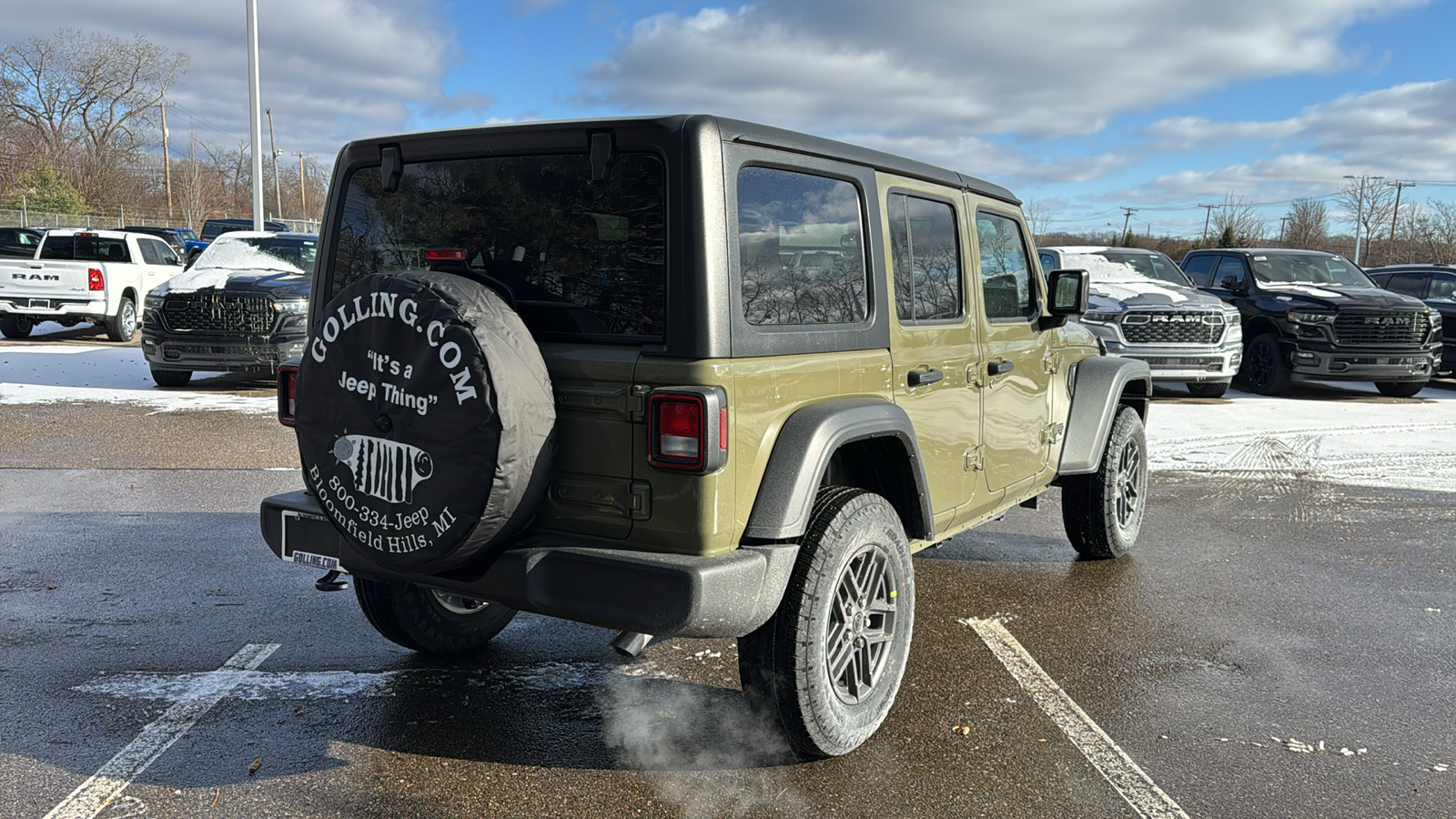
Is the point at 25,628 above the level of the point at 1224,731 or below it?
above

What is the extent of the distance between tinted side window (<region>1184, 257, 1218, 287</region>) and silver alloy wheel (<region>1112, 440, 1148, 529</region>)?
33.1 feet

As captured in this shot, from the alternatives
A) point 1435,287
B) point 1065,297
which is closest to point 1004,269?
point 1065,297

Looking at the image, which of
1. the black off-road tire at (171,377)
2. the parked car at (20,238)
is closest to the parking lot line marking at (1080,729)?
the black off-road tire at (171,377)

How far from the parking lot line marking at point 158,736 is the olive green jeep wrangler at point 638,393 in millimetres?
633

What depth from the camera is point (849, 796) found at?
10.5 ft

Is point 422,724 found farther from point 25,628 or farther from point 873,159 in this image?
point 873,159

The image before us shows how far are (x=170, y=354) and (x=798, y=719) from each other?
396 inches

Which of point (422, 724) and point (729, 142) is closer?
point (729, 142)

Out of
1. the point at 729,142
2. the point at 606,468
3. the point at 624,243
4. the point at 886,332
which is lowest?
the point at 606,468

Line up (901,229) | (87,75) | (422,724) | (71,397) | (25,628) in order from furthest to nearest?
(87,75), (71,397), (25,628), (901,229), (422,724)

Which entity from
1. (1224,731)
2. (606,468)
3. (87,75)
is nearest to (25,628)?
(606,468)

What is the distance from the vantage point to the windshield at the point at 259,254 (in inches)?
474

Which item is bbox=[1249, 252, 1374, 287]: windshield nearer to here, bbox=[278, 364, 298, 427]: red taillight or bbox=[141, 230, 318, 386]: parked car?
bbox=[141, 230, 318, 386]: parked car

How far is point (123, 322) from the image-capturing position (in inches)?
659
